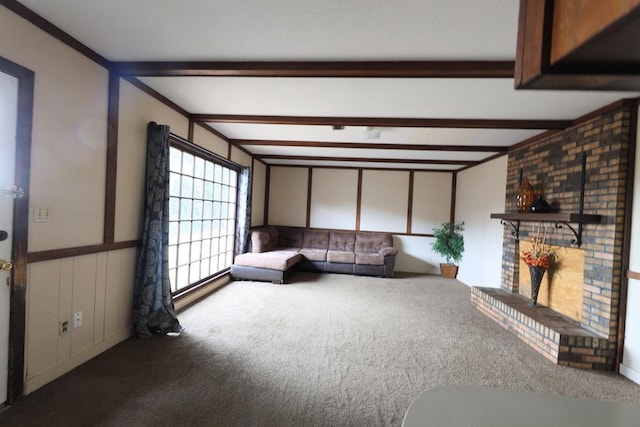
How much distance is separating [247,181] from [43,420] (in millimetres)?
4069

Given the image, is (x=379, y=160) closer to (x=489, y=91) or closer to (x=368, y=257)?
(x=368, y=257)

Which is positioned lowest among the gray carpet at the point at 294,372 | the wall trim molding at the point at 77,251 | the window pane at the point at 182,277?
the gray carpet at the point at 294,372

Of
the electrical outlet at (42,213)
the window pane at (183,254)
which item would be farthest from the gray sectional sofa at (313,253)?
the electrical outlet at (42,213)

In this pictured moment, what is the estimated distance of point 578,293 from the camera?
9.96 feet

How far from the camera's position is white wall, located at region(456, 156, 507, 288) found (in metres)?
4.68

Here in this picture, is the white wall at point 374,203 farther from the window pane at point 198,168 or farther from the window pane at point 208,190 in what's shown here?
the window pane at point 198,168

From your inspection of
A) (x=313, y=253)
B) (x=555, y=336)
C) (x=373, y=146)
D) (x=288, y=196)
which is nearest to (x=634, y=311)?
(x=555, y=336)

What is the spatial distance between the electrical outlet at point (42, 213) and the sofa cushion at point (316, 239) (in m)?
4.82

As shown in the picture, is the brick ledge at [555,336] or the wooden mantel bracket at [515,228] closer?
the brick ledge at [555,336]

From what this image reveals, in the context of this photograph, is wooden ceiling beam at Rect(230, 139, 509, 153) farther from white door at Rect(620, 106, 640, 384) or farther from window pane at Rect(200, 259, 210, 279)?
white door at Rect(620, 106, 640, 384)

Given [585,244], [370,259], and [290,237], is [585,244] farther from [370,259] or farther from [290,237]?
[290,237]

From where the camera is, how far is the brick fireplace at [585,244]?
2613 mm

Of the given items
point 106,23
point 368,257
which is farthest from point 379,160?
point 106,23

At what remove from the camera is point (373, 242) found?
652 cm
